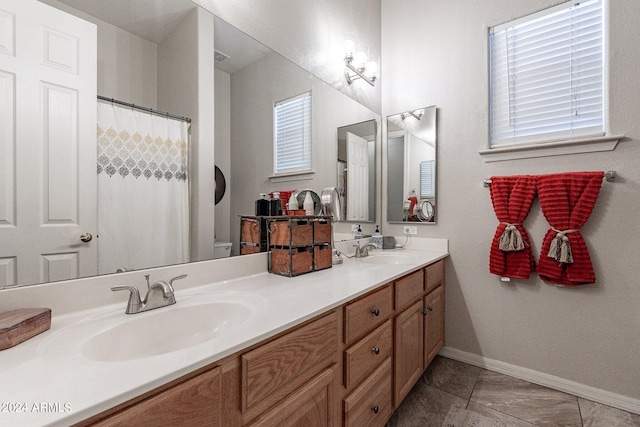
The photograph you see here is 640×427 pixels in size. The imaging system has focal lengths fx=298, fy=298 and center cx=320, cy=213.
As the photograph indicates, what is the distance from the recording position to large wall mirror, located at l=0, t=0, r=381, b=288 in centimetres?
101

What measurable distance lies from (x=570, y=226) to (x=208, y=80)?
6.72 ft

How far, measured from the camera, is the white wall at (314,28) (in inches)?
58.2

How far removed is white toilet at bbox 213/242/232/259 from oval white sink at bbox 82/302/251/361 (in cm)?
34

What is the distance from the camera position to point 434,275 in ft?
6.45

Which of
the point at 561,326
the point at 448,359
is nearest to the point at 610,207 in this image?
the point at 561,326

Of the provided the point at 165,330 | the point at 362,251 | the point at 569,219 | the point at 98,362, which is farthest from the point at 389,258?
the point at 98,362

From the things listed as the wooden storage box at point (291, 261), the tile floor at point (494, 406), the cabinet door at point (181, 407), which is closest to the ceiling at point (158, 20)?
the wooden storage box at point (291, 261)

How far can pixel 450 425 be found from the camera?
1.51 m

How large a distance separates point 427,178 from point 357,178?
53cm

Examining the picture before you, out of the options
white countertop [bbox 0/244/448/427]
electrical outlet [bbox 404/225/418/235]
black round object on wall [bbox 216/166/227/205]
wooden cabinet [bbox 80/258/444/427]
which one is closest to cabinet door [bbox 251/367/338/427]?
wooden cabinet [bbox 80/258/444/427]

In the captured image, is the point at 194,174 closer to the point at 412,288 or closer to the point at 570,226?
the point at 412,288

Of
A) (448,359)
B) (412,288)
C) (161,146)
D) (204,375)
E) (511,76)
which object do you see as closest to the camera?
(204,375)

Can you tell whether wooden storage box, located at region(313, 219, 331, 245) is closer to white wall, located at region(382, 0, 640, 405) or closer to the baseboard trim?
white wall, located at region(382, 0, 640, 405)

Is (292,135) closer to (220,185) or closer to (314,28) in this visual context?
(220,185)
